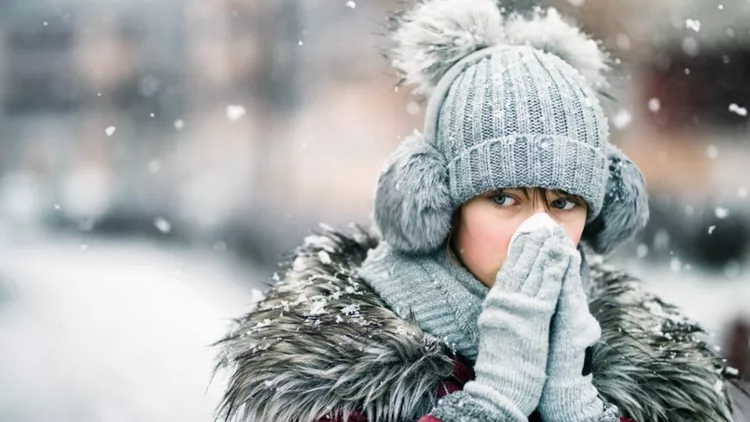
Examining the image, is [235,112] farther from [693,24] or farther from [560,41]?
[560,41]

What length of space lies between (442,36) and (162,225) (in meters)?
2.85

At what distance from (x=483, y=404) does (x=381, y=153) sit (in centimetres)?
248

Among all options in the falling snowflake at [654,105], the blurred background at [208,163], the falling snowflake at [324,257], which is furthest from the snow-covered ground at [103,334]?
the falling snowflake at [654,105]

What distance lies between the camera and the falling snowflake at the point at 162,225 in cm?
399

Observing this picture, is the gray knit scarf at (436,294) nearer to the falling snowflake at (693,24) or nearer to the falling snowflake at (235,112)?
the falling snowflake at (693,24)

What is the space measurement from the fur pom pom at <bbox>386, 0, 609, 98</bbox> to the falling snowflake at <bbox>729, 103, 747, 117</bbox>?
2.04m

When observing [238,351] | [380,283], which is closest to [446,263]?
[380,283]

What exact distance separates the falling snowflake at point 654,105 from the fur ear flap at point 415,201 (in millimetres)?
2315

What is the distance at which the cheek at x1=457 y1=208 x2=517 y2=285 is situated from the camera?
50.2 inches

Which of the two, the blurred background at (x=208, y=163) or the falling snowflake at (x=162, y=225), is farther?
the falling snowflake at (x=162, y=225)

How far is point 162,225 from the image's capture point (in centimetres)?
402

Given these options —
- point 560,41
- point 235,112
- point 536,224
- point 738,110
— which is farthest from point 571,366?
point 235,112

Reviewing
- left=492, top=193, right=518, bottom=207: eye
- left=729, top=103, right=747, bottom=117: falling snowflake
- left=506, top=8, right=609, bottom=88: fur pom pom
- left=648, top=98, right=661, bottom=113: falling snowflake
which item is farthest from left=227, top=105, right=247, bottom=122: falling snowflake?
left=492, top=193, right=518, bottom=207: eye

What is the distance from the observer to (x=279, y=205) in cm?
400
